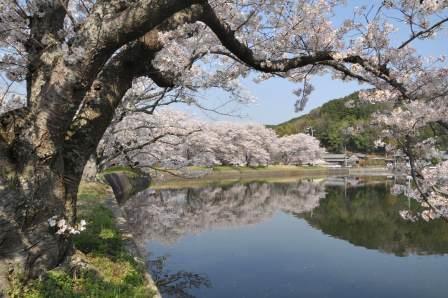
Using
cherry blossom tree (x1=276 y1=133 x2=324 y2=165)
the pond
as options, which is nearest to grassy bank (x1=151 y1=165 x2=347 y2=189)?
cherry blossom tree (x1=276 y1=133 x2=324 y2=165)

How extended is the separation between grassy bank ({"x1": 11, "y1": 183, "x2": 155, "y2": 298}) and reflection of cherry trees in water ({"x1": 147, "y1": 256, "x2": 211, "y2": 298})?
75.6 inches

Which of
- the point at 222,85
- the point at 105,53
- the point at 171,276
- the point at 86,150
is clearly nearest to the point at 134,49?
the point at 105,53

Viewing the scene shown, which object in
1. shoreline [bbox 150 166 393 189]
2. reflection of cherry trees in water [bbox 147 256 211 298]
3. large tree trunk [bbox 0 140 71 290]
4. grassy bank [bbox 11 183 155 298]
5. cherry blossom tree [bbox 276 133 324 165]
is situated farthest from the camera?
cherry blossom tree [bbox 276 133 324 165]

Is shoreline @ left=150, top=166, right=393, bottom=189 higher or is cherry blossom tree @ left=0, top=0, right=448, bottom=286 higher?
cherry blossom tree @ left=0, top=0, right=448, bottom=286

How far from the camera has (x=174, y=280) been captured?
34.4 feet

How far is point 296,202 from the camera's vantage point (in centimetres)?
2780

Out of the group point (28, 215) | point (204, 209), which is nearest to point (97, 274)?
point (28, 215)

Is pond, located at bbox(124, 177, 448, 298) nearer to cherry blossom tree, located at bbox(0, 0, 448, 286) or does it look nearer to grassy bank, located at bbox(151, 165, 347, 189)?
cherry blossom tree, located at bbox(0, 0, 448, 286)

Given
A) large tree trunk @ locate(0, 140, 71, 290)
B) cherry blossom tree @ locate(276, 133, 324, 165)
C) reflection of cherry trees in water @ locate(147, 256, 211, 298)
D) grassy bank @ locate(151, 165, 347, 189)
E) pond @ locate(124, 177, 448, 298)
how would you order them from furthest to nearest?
1. cherry blossom tree @ locate(276, 133, 324, 165)
2. grassy bank @ locate(151, 165, 347, 189)
3. pond @ locate(124, 177, 448, 298)
4. reflection of cherry trees in water @ locate(147, 256, 211, 298)
5. large tree trunk @ locate(0, 140, 71, 290)

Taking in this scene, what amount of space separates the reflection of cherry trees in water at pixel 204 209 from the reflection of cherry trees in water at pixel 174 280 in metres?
3.15

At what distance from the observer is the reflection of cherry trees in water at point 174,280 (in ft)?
31.1

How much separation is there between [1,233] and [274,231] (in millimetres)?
14870

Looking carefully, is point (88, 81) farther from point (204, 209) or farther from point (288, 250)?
point (204, 209)

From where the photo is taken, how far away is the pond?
34.4ft
